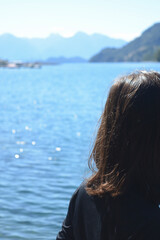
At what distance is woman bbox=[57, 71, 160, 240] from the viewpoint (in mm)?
1465

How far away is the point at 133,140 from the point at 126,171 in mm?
111

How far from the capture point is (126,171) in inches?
60.4

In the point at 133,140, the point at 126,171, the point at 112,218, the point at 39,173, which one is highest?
the point at 133,140

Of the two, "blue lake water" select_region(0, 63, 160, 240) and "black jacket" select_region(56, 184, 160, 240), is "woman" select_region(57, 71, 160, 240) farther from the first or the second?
"blue lake water" select_region(0, 63, 160, 240)

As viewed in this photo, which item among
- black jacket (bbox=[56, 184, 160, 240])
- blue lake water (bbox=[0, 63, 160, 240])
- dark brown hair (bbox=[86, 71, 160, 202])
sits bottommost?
blue lake water (bbox=[0, 63, 160, 240])

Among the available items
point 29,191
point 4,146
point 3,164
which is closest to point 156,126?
point 29,191

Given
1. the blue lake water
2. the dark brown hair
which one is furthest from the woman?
the blue lake water

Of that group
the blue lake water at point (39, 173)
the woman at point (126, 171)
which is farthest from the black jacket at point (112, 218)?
the blue lake water at point (39, 173)

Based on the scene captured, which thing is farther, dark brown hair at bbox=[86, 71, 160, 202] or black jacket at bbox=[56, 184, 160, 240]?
dark brown hair at bbox=[86, 71, 160, 202]

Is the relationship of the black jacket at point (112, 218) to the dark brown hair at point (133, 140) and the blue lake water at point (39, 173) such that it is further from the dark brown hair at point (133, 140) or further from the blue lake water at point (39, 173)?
the blue lake water at point (39, 173)

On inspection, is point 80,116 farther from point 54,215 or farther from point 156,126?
point 156,126

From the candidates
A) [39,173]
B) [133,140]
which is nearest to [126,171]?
[133,140]

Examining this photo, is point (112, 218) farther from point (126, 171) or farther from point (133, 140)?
point (133, 140)

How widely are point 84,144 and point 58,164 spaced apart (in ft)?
15.4
